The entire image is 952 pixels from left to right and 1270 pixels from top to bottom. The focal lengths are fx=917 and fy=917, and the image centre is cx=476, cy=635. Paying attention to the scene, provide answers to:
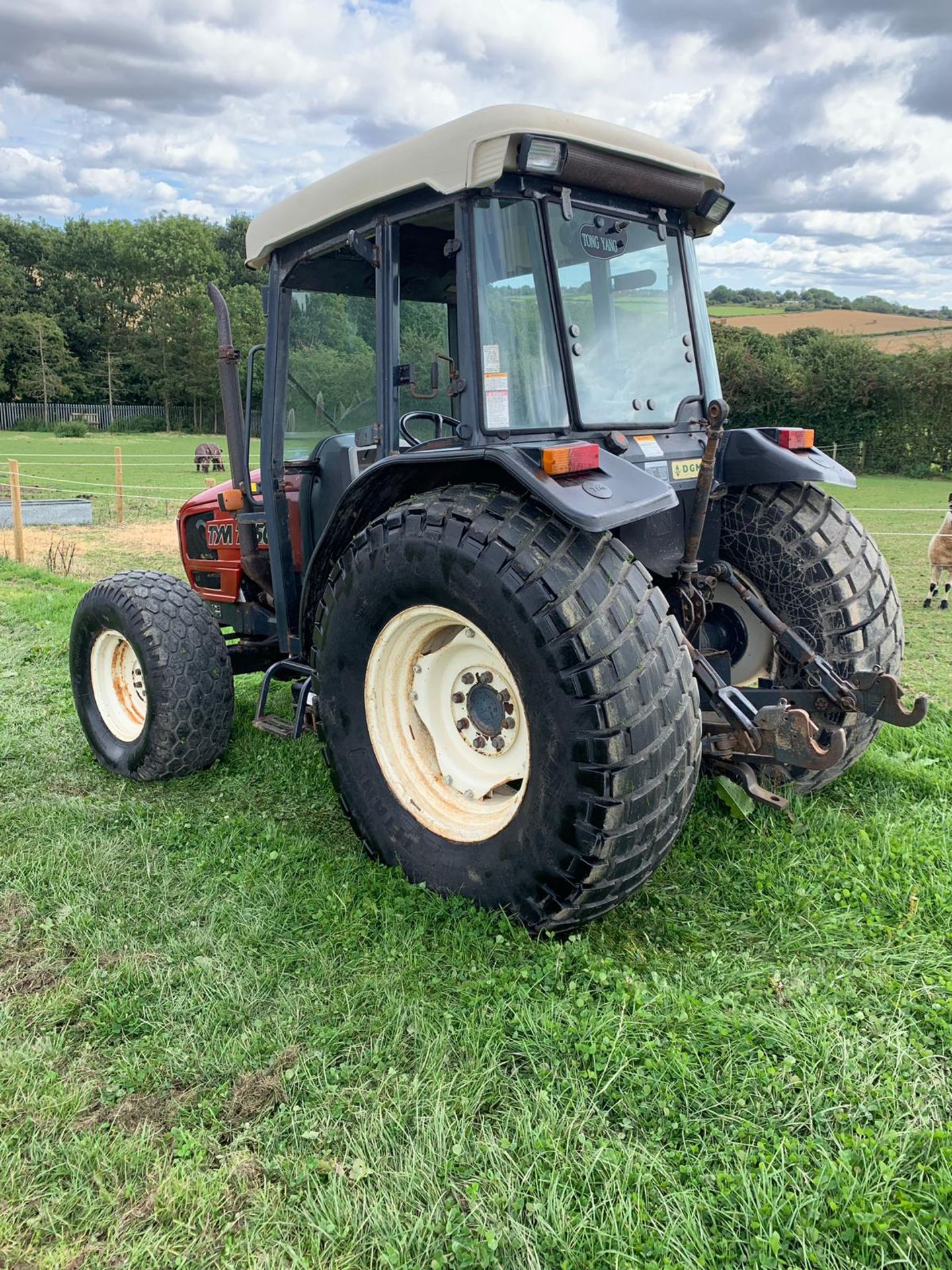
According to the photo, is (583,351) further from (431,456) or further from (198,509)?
(198,509)

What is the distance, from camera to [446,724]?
10.5 feet

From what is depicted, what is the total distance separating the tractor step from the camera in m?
3.57

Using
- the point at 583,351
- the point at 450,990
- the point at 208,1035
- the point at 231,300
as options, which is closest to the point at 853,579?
the point at 583,351

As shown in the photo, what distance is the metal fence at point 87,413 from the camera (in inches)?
2055

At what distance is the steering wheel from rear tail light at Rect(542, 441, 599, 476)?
20.2 inches

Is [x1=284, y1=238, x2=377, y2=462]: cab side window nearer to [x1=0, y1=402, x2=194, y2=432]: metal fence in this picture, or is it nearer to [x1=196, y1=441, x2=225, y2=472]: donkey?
[x1=196, y1=441, x2=225, y2=472]: donkey

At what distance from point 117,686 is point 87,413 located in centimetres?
5570

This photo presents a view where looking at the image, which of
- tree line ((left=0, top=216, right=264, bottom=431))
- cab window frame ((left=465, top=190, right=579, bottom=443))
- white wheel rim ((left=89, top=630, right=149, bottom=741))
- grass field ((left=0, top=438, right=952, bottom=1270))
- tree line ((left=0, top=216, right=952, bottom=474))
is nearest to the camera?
grass field ((left=0, top=438, right=952, bottom=1270))

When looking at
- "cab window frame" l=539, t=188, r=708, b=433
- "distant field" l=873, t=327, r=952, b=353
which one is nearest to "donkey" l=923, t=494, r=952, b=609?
"cab window frame" l=539, t=188, r=708, b=433

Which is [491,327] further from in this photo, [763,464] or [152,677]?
[152,677]

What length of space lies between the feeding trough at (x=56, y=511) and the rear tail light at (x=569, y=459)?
13431mm

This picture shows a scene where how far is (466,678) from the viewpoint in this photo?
3074 mm

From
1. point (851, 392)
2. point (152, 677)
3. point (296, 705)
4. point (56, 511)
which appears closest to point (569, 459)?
point (296, 705)

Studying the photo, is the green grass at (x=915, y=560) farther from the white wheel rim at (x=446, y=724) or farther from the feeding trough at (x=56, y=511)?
the feeding trough at (x=56, y=511)
